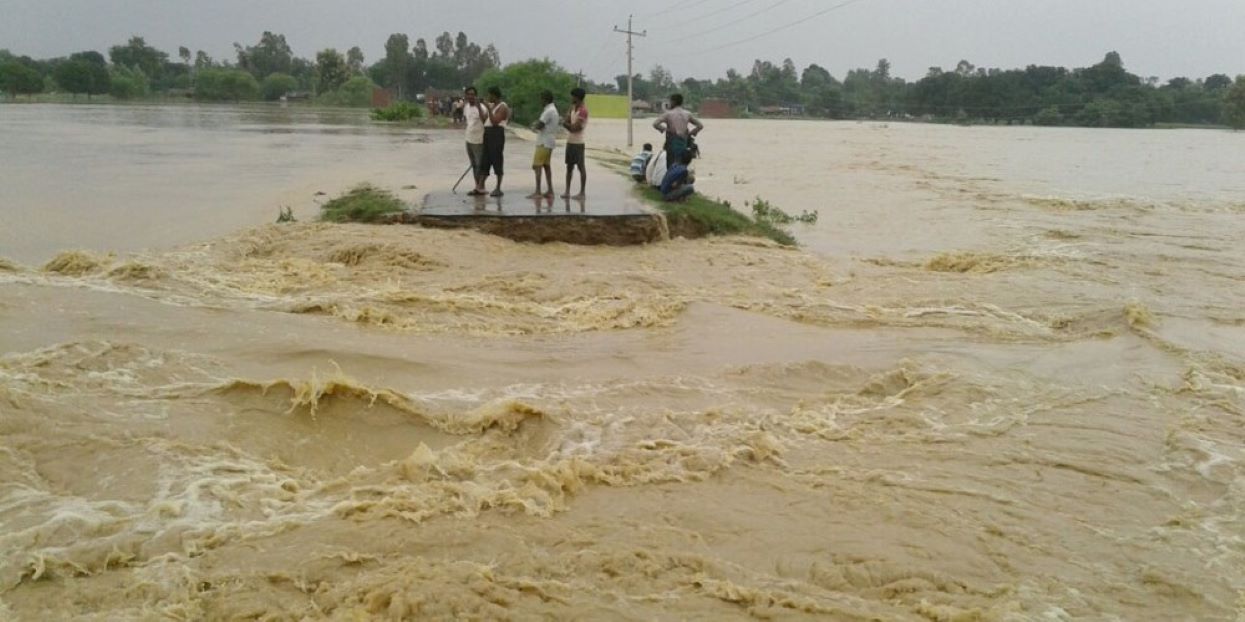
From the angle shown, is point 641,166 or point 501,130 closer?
point 501,130

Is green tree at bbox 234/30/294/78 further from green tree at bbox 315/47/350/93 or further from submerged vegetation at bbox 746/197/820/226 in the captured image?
submerged vegetation at bbox 746/197/820/226

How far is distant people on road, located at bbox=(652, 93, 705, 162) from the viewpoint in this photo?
12695 millimetres

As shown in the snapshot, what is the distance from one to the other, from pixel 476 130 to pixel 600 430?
7.72m

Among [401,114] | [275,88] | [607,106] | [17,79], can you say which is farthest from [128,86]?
[607,106]

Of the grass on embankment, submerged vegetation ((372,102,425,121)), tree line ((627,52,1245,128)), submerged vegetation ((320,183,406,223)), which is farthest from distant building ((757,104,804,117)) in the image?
submerged vegetation ((320,183,406,223))

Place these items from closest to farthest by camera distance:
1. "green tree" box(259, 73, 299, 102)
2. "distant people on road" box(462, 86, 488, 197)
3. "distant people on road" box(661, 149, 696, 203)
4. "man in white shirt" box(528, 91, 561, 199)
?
1. "man in white shirt" box(528, 91, 561, 199)
2. "distant people on road" box(462, 86, 488, 197)
3. "distant people on road" box(661, 149, 696, 203)
4. "green tree" box(259, 73, 299, 102)

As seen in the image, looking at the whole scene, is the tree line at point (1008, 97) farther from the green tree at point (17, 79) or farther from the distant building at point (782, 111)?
the green tree at point (17, 79)

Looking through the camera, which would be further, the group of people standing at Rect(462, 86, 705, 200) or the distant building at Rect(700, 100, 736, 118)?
the distant building at Rect(700, 100, 736, 118)

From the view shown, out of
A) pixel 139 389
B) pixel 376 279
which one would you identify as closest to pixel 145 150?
pixel 376 279

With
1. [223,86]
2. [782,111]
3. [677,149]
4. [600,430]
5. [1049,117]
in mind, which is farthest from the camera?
[782,111]

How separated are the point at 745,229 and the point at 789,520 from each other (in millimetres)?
8772

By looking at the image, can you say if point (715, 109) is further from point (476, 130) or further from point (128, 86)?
point (476, 130)

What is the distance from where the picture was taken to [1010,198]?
1964 centimetres

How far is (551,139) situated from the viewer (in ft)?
38.4
